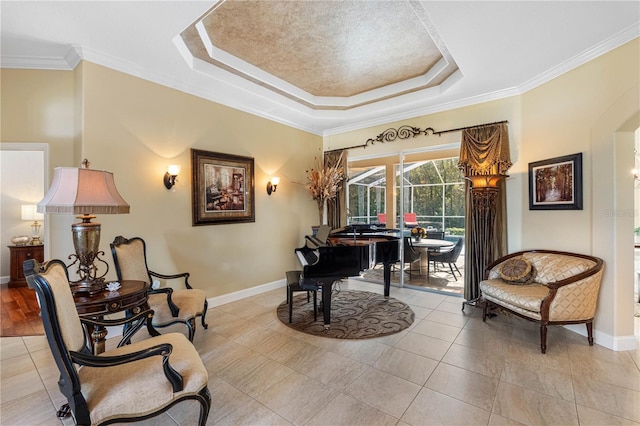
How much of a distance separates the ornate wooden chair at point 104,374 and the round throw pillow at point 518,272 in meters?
3.55

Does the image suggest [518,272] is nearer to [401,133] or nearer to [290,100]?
[401,133]

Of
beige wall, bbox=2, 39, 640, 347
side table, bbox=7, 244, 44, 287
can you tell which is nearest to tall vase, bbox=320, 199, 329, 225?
beige wall, bbox=2, 39, 640, 347

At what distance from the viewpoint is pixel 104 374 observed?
167cm

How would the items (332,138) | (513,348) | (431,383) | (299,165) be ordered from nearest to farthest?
1. (431,383)
2. (513,348)
3. (299,165)
4. (332,138)

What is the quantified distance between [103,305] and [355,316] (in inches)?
111

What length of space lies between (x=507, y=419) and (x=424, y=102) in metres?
4.19

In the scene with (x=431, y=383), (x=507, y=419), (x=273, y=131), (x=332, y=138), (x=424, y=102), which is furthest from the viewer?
(x=332, y=138)

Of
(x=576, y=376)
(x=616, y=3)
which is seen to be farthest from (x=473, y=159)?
(x=576, y=376)

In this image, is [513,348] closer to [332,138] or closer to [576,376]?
[576,376]

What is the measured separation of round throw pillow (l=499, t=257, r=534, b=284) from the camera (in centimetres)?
343

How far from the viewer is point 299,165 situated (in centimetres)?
572

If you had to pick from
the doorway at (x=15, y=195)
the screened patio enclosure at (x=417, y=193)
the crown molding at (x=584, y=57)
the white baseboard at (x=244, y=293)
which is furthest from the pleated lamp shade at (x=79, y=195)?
the crown molding at (x=584, y=57)

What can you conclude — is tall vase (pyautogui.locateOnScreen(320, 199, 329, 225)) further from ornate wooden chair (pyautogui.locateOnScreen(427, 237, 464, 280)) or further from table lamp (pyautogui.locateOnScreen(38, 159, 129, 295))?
table lamp (pyautogui.locateOnScreen(38, 159, 129, 295))

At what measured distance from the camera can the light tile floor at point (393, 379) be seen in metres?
2.01
